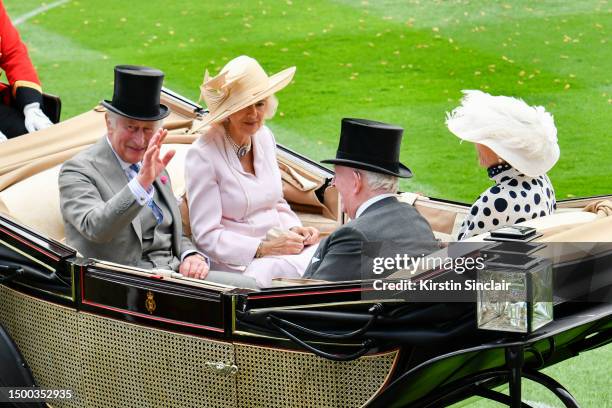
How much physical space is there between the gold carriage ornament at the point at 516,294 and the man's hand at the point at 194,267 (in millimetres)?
1460

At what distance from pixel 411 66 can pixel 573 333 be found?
7195 millimetres

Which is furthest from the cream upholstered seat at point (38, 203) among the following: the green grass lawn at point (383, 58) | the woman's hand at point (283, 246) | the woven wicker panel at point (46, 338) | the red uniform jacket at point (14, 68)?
the green grass lawn at point (383, 58)

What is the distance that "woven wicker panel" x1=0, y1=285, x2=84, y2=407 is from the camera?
3.78 m

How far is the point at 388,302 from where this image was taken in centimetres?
307

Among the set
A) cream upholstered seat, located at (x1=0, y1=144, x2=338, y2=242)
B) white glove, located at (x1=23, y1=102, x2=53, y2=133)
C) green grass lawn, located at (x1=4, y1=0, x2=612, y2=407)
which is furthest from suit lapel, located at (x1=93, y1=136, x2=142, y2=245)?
green grass lawn, located at (x1=4, y1=0, x2=612, y2=407)

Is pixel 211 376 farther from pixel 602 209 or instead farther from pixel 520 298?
pixel 602 209

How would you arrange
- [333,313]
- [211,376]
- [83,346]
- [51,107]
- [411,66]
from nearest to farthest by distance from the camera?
[333,313], [211,376], [83,346], [51,107], [411,66]

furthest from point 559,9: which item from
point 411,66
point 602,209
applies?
point 602,209

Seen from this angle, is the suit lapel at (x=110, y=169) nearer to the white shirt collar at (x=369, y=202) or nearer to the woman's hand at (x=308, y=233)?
the woman's hand at (x=308, y=233)

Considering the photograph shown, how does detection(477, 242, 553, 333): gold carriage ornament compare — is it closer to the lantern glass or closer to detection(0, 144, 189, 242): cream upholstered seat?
the lantern glass

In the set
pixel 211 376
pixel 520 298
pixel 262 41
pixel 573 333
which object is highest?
pixel 520 298

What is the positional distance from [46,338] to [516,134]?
1712mm

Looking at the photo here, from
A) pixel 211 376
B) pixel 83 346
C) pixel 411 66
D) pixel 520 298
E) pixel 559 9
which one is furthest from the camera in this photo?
pixel 559 9

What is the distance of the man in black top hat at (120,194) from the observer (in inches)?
153
